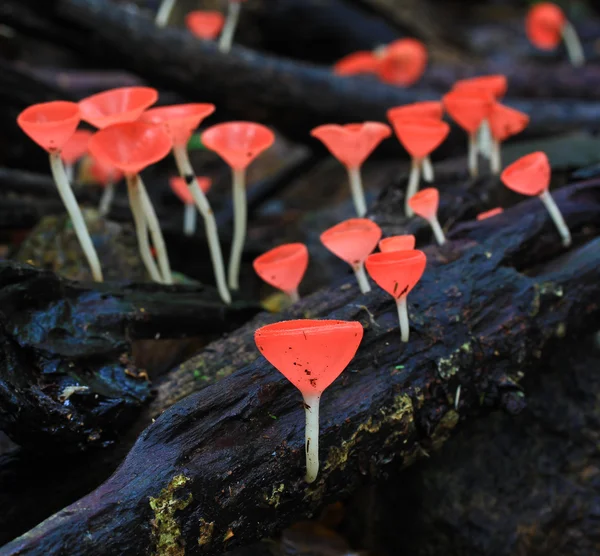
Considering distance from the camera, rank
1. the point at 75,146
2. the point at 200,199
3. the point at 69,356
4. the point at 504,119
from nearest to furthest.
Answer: the point at 69,356
the point at 200,199
the point at 504,119
the point at 75,146

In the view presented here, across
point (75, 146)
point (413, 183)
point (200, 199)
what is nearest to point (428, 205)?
point (413, 183)

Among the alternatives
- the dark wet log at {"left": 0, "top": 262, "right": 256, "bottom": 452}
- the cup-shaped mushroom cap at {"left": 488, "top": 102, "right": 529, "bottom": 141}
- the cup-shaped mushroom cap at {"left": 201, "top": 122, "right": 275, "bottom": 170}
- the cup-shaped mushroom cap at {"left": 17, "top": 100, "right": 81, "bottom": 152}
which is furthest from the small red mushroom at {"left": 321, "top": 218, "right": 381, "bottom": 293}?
the cup-shaped mushroom cap at {"left": 488, "top": 102, "right": 529, "bottom": 141}

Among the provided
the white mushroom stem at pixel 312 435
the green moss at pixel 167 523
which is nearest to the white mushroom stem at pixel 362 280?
the white mushroom stem at pixel 312 435

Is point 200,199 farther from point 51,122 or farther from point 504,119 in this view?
point 504,119

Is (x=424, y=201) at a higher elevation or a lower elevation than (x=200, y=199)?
higher

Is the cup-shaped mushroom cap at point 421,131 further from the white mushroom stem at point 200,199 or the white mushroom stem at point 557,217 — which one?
the white mushroom stem at point 200,199
